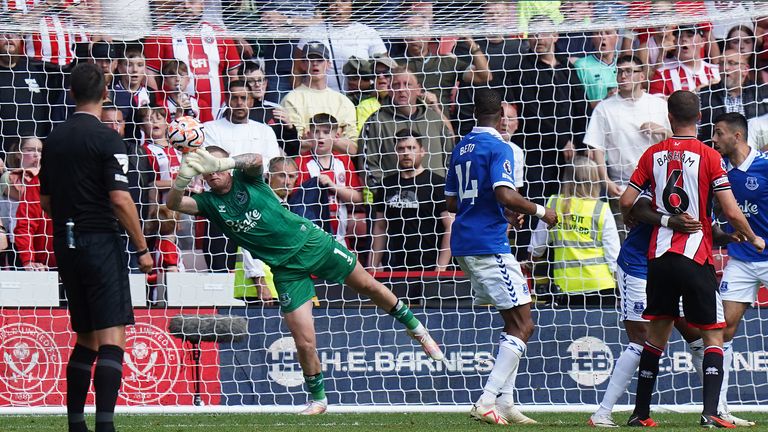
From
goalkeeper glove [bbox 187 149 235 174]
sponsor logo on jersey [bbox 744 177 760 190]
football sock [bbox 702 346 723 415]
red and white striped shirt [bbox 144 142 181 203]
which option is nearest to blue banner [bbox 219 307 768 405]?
red and white striped shirt [bbox 144 142 181 203]

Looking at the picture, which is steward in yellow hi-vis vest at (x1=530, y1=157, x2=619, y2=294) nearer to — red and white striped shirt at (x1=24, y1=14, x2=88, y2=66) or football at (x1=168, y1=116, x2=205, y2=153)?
football at (x1=168, y1=116, x2=205, y2=153)

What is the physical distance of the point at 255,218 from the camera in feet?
29.8

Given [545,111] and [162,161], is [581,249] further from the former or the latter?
[162,161]

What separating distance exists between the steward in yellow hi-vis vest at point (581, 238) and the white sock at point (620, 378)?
3.36m

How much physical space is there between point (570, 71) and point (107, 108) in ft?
16.1

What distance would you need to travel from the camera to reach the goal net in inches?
426

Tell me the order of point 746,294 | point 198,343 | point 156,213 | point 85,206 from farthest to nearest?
point 156,213 < point 198,343 < point 746,294 < point 85,206

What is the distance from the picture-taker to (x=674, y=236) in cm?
749

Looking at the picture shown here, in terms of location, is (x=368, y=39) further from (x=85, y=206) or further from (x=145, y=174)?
(x=85, y=206)

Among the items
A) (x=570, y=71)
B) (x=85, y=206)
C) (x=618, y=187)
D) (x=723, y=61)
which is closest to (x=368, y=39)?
(x=570, y=71)

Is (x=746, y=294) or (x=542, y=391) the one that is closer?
(x=746, y=294)

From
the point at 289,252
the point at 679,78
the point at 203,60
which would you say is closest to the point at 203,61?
the point at 203,60

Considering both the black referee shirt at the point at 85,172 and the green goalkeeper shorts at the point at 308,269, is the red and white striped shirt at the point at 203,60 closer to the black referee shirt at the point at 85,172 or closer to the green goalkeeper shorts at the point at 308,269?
the green goalkeeper shorts at the point at 308,269

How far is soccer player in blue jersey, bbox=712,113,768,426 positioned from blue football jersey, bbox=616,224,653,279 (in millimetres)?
1103
